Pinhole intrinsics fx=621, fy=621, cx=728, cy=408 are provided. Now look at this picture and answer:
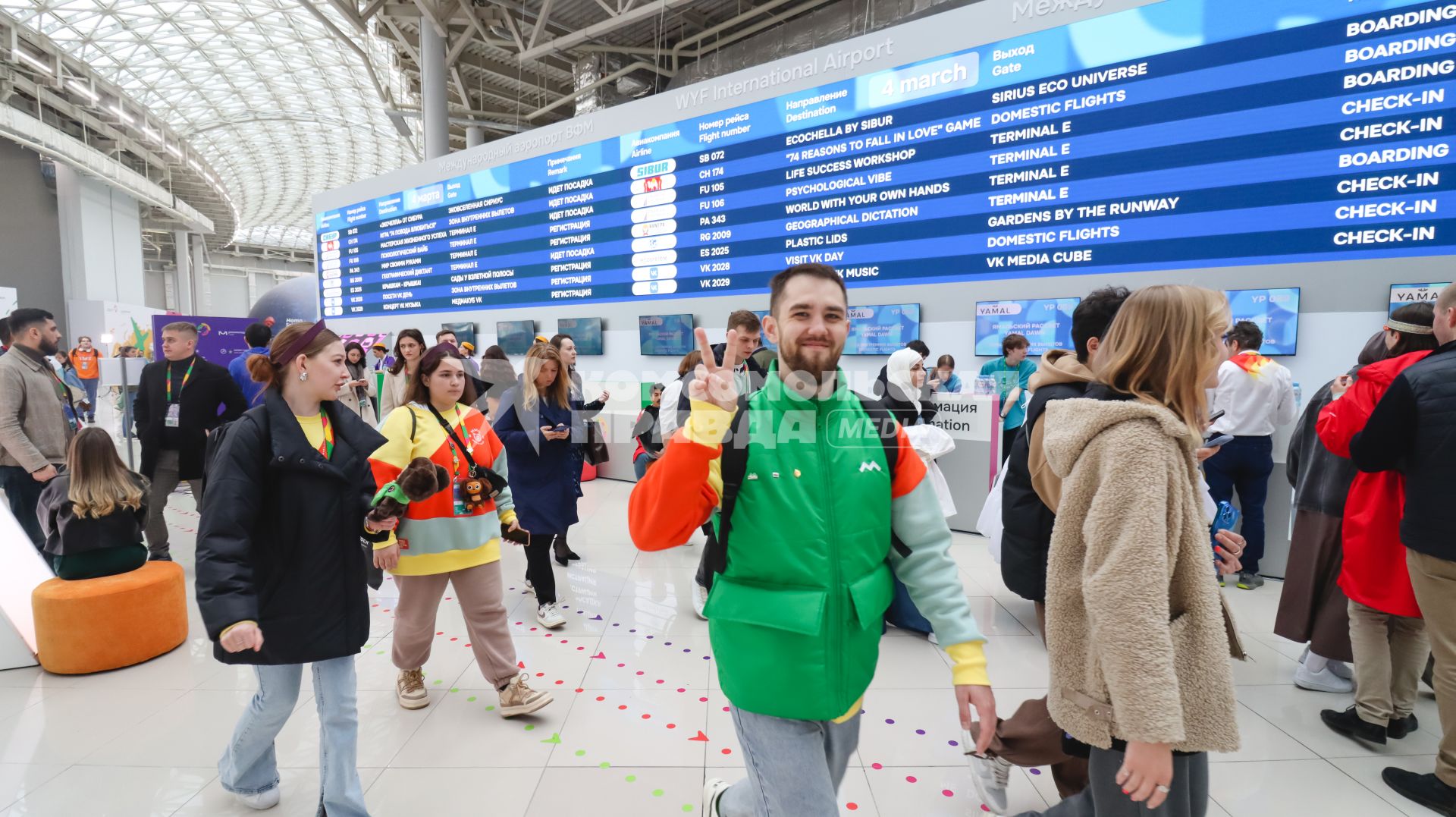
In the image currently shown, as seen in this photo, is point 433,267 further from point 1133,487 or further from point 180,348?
point 1133,487

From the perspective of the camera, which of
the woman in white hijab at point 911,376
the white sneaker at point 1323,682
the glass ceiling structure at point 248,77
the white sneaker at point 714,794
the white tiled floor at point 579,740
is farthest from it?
the glass ceiling structure at point 248,77

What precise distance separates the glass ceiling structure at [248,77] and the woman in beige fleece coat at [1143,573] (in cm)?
1625

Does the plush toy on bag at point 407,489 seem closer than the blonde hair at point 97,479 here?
Yes

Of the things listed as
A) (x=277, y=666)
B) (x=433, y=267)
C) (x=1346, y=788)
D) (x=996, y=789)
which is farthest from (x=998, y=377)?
(x=433, y=267)

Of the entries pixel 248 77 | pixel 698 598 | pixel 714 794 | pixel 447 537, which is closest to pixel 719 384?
pixel 714 794

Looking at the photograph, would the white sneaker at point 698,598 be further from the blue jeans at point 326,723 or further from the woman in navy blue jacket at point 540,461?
the blue jeans at point 326,723

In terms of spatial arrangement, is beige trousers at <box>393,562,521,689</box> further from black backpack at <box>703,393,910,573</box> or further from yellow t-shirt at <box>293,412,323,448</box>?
black backpack at <box>703,393,910,573</box>

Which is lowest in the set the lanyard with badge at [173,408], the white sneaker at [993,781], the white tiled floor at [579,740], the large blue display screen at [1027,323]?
the white tiled floor at [579,740]

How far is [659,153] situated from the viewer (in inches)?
278

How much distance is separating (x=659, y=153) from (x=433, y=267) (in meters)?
4.57

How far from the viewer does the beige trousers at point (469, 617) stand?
105 inches

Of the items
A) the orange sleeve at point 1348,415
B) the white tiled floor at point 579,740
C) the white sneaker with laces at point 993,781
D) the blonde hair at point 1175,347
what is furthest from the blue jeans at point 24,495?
the orange sleeve at point 1348,415

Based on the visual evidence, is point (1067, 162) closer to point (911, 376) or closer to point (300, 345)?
point (911, 376)

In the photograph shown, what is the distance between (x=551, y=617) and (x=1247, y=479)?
4.59 meters
